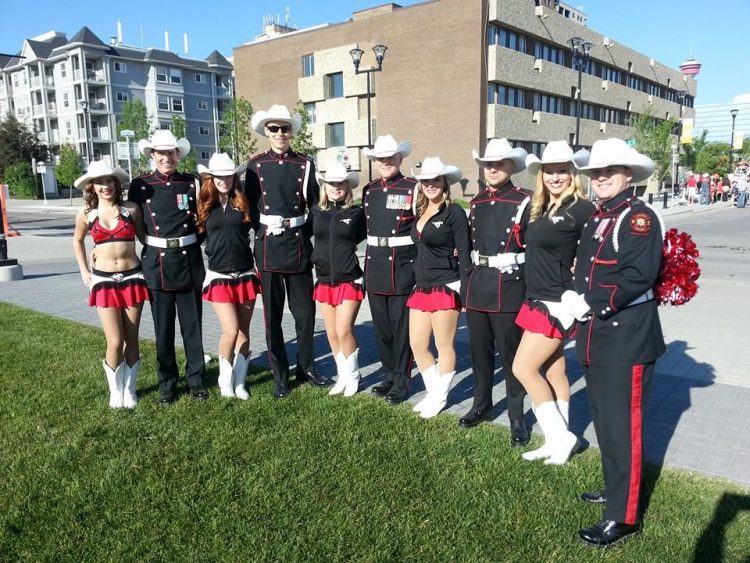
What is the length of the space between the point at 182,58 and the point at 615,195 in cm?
7247

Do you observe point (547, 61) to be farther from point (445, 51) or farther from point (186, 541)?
point (186, 541)

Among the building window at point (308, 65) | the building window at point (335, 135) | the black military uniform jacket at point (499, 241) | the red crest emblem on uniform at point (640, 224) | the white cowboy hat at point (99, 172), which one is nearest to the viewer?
the red crest emblem on uniform at point (640, 224)

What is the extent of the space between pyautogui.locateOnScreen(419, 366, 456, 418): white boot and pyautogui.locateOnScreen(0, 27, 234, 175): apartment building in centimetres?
6087

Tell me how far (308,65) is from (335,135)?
229 inches

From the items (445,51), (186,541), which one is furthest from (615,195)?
(445,51)

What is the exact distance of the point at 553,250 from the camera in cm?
405

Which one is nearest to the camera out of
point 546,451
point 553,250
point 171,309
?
point 553,250

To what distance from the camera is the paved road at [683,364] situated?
4.65 meters

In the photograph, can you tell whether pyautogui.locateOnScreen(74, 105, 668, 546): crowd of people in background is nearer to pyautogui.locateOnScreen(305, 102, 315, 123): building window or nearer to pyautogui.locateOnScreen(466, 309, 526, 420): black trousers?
pyautogui.locateOnScreen(466, 309, 526, 420): black trousers

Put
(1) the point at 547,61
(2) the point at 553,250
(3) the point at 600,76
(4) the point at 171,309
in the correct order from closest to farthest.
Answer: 1. (2) the point at 553,250
2. (4) the point at 171,309
3. (1) the point at 547,61
4. (3) the point at 600,76

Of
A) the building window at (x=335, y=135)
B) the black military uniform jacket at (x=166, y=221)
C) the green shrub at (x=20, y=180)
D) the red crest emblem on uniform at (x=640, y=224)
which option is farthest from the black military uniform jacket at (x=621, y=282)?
the green shrub at (x=20, y=180)

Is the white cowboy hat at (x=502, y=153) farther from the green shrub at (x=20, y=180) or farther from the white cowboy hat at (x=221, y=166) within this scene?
the green shrub at (x=20, y=180)

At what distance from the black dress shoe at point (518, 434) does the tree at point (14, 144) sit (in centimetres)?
6173

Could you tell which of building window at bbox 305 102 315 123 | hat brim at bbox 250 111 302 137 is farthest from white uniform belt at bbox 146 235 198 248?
building window at bbox 305 102 315 123
